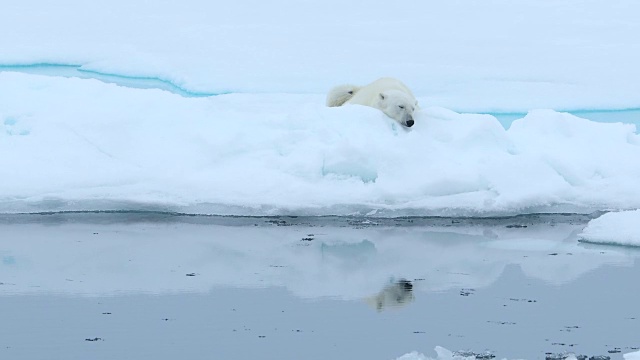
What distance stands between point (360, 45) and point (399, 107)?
451cm

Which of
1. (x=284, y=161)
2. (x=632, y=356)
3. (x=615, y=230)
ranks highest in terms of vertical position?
(x=284, y=161)

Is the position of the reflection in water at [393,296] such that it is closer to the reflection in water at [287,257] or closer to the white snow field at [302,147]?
the reflection in water at [287,257]

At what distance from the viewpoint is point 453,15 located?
12594 millimetres

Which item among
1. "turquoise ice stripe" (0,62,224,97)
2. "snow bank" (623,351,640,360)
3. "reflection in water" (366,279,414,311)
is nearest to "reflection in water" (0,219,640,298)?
"reflection in water" (366,279,414,311)

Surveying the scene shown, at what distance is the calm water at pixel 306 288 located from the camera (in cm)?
381

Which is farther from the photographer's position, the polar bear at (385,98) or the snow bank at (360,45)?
the snow bank at (360,45)

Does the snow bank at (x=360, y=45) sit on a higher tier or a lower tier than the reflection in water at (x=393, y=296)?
higher

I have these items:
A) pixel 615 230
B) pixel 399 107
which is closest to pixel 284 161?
pixel 399 107

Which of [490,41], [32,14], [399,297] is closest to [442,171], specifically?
[399,297]

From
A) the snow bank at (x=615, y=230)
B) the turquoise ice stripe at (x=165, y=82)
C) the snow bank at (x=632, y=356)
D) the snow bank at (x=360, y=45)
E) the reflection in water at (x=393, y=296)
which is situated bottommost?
the snow bank at (x=632, y=356)

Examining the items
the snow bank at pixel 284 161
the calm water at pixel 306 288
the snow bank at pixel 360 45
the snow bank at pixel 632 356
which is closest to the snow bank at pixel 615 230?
the calm water at pixel 306 288

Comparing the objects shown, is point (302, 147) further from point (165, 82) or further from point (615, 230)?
point (165, 82)

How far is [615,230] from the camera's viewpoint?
18.8ft

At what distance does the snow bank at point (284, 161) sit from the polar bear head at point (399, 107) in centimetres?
6
